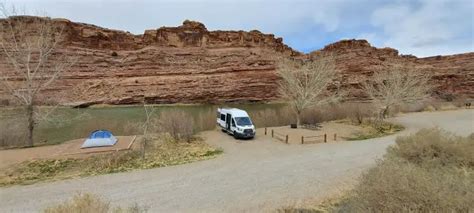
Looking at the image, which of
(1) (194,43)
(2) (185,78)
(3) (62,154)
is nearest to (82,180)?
(3) (62,154)

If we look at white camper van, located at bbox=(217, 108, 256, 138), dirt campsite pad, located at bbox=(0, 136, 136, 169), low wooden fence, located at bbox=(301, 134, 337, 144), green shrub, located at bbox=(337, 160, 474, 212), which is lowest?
dirt campsite pad, located at bbox=(0, 136, 136, 169)

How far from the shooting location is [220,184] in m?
9.18

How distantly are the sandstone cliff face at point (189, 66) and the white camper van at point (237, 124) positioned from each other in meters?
40.8

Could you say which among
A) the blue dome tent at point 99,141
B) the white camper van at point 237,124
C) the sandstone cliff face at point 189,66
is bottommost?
the blue dome tent at point 99,141

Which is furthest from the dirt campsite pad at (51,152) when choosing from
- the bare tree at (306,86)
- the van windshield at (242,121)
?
the bare tree at (306,86)

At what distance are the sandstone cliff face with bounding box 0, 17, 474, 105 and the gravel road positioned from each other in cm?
4926

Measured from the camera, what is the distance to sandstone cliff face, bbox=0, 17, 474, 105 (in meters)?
61.4

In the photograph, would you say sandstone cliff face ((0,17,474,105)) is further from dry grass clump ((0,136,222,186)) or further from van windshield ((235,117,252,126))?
dry grass clump ((0,136,222,186))

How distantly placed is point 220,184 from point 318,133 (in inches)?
536

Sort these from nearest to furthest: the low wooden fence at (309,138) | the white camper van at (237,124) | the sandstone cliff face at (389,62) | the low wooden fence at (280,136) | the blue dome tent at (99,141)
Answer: the blue dome tent at (99,141) < the low wooden fence at (309,138) < the low wooden fence at (280,136) < the white camper van at (237,124) < the sandstone cliff face at (389,62)

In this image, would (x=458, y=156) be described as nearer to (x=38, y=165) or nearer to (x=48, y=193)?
(x=48, y=193)

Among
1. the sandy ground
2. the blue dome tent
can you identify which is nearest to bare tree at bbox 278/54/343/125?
the sandy ground

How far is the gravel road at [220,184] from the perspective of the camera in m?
7.61

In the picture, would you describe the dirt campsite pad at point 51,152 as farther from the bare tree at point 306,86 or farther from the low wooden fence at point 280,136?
the bare tree at point 306,86
